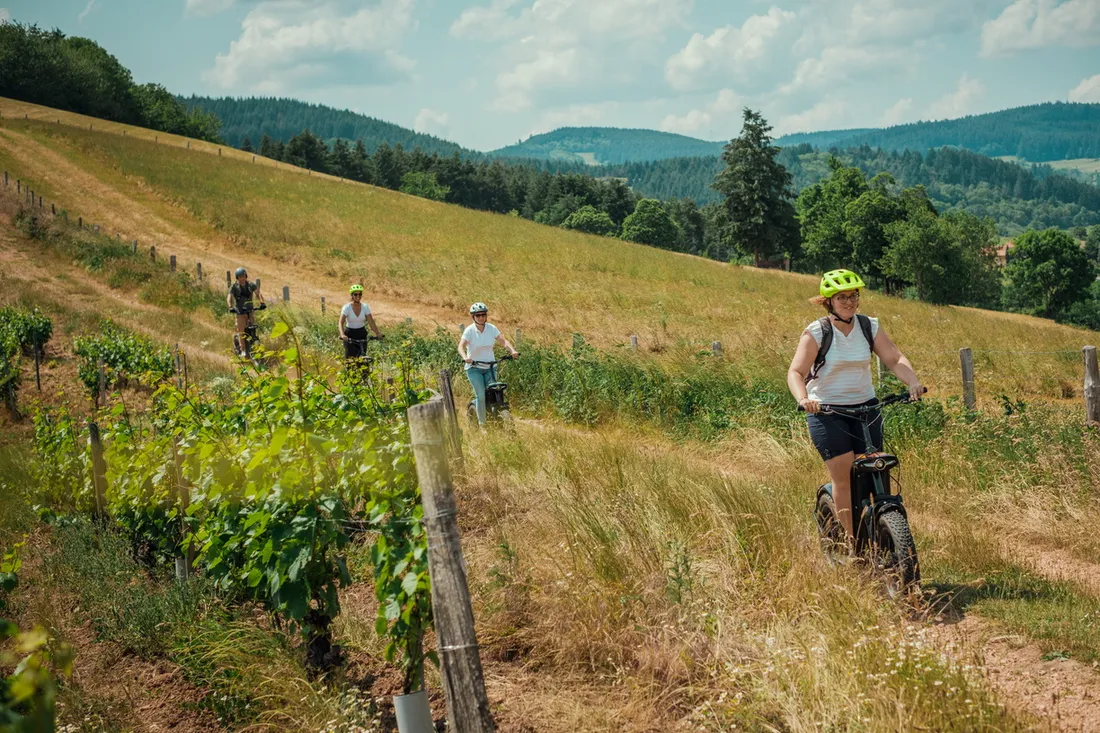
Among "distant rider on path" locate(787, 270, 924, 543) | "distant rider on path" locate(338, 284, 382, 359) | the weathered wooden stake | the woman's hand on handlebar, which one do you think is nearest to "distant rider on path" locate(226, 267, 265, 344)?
"distant rider on path" locate(338, 284, 382, 359)

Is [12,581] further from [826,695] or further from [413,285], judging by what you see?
[413,285]

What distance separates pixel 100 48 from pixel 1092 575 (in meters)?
135

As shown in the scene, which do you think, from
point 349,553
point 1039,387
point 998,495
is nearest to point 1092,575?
point 998,495

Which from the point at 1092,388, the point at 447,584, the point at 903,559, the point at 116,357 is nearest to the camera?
the point at 447,584

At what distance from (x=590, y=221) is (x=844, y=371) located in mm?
103942

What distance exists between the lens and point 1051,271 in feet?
261

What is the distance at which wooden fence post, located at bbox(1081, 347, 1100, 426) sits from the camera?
8.91 metres

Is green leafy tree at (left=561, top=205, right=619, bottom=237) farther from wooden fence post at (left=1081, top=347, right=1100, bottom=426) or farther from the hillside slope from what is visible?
wooden fence post at (left=1081, top=347, right=1100, bottom=426)

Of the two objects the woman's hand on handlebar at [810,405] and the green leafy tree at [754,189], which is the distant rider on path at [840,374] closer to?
the woman's hand on handlebar at [810,405]

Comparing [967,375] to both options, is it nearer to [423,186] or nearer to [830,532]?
[830,532]

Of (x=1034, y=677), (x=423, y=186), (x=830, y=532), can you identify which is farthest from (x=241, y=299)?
(x=423, y=186)

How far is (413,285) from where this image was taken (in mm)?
34594

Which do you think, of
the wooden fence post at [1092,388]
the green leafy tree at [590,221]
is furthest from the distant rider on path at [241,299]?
the green leafy tree at [590,221]

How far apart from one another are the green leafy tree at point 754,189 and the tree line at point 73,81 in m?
70.9
